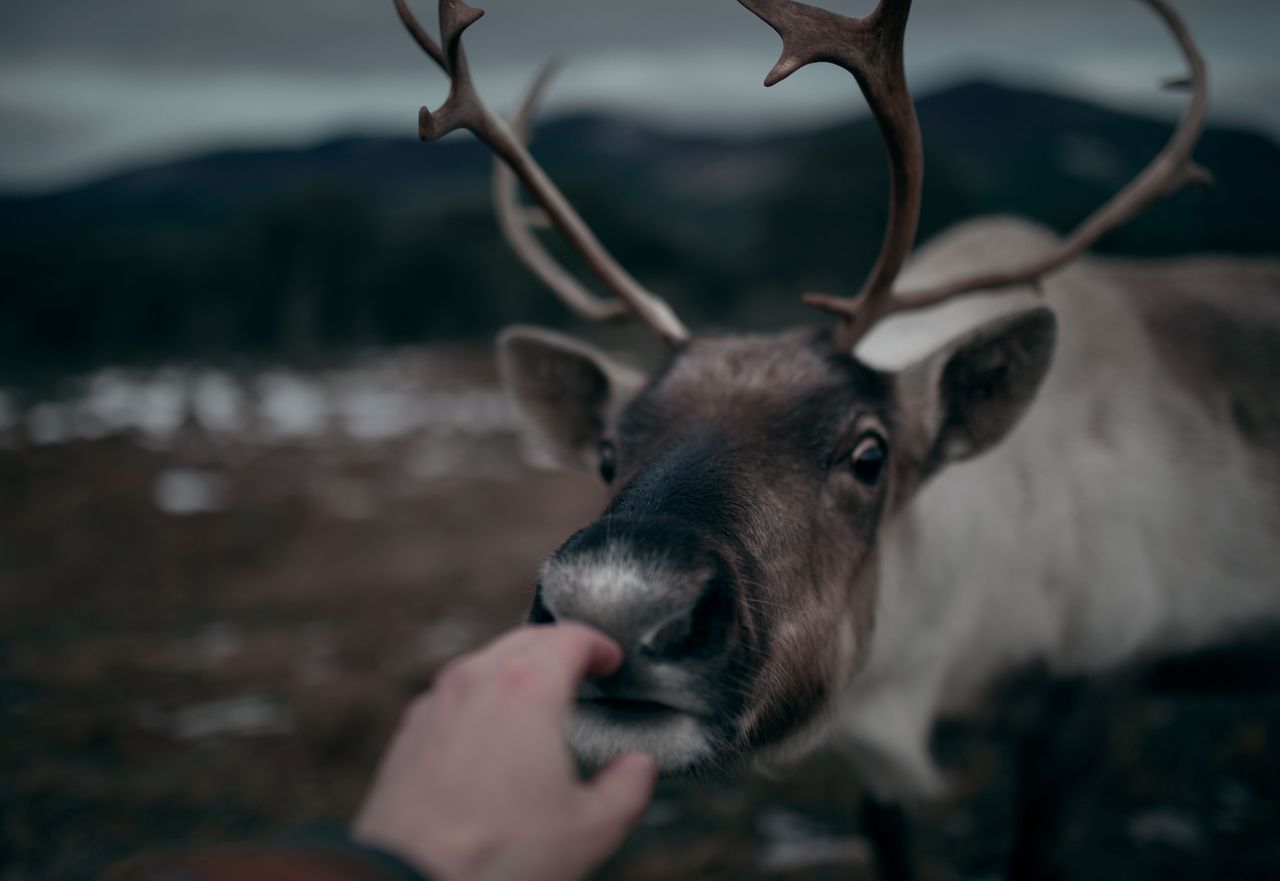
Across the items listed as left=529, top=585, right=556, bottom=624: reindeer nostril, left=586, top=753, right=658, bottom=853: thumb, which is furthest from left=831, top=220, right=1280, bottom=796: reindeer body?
left=586, top=753, right=658, bottom=853: thumb

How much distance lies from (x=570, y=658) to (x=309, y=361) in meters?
16.0

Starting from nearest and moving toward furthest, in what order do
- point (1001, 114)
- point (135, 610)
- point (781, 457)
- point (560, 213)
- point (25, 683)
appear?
point (781, 457), point (560, 213), point (25, 683), point (135, 610), point (1001, 114)

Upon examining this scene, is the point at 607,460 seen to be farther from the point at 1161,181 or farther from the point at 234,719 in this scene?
the point at 234,719

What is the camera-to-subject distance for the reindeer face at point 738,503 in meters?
1.29

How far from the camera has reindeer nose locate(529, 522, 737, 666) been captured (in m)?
1.24

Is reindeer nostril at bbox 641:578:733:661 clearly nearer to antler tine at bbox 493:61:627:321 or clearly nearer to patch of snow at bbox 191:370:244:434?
antler tine at bbox 493:61:627:321

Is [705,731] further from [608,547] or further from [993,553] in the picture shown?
[993,553]

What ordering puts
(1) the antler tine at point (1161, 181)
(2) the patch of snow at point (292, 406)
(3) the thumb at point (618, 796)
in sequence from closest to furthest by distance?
1. (3) the thumb at point (618, 796)
2. (1) the antler tine at point (1161, 181)
3. (2) the patch of snow at point (292, 406)

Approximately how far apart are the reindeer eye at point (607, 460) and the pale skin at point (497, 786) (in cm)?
118

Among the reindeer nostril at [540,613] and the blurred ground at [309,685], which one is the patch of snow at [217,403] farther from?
the reindeer nostril at [540,613]

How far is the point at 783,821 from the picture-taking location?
340 cm

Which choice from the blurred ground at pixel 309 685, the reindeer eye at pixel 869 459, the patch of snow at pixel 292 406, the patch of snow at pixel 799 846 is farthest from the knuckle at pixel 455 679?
the patch of snow at pixel 292 406

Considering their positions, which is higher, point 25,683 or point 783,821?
point 25,683

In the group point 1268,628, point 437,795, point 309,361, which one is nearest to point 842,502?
point 437,795
